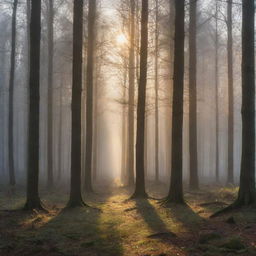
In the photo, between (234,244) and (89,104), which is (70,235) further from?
(89,104)

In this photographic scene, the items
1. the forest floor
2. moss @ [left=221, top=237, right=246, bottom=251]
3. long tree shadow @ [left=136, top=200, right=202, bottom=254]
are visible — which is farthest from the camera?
long tree shadow @ [left=136, top=200, right=202, bottom=254]

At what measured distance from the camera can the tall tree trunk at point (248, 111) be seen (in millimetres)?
10125

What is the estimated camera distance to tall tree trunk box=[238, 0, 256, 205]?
33.2 ft

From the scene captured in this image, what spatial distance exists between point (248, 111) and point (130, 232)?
4656 millimetres

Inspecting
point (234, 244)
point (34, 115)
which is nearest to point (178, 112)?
point (34, 115)

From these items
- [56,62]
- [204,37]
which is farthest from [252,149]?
[56,62]

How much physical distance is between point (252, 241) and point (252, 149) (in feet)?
12.3

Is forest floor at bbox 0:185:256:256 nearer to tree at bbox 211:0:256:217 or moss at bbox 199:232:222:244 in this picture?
moss at bbox 199:232:222:244

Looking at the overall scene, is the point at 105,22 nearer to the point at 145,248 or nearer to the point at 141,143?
the point at 141,143

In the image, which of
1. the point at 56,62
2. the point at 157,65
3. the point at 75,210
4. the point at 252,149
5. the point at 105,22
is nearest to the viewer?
the point at 252,149

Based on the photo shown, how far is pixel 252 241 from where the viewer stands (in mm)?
6961

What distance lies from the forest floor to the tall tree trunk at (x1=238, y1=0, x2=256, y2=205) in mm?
769

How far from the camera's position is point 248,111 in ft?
33.5

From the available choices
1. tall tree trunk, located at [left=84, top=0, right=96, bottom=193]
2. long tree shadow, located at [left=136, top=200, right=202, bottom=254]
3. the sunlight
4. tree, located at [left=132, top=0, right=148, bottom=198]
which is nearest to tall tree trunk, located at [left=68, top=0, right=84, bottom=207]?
long tree shadow, located at [left=136, top=200, right=202, bottom=254]
